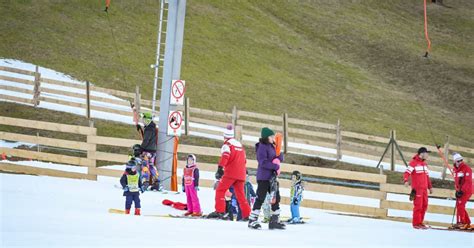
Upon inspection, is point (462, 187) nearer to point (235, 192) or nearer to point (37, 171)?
point (235, 192)

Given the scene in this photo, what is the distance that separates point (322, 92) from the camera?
176 ft

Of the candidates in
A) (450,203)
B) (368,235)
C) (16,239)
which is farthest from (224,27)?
(16,239)

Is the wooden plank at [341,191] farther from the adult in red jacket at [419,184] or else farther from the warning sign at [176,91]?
the warning sign at [176,91]

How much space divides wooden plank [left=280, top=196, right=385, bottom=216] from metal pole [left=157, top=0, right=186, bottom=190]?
9.96 feet

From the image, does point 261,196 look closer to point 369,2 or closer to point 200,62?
point 200,62

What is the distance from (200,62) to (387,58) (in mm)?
17392

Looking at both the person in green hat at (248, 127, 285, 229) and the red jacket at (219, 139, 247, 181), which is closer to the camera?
the person in green hat at (248, 127, 285, 229)

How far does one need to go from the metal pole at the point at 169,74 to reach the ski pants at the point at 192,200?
4481 mm

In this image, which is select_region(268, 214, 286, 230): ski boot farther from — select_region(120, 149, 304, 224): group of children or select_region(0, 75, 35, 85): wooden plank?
select_region(0, 75, 35, 85): wooden plank

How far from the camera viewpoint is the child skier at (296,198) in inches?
720

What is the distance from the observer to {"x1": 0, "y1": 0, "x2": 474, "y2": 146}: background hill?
155 feet

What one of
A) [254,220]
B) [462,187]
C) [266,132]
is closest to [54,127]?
[266,132]

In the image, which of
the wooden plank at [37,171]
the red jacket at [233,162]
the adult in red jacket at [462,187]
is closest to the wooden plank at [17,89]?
the wooden plank at [37,171]

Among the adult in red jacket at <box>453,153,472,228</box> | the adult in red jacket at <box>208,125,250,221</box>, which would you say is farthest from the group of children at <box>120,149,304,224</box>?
the adult in red jacket at <box>453,153,472,228</box>
